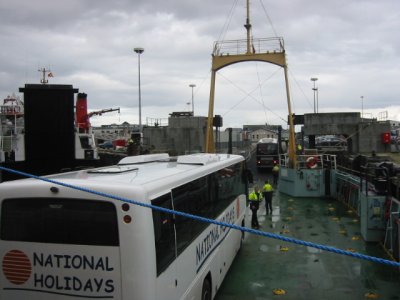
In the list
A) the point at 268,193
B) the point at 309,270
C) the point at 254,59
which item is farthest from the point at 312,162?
the point at 309,270

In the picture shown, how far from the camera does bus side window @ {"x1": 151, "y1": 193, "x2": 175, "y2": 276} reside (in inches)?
179

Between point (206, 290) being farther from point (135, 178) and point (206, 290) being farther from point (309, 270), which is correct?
point (309, 270)

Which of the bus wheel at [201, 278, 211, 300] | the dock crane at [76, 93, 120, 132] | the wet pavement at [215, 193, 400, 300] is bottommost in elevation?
the wet pavement at [215, 193, 400, 300]

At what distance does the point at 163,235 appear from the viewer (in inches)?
188

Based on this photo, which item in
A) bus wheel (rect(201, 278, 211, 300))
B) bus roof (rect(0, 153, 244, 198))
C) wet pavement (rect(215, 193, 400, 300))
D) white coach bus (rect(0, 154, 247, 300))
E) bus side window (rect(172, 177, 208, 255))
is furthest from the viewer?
wet pavement (rect(215, 193, 400, 300))

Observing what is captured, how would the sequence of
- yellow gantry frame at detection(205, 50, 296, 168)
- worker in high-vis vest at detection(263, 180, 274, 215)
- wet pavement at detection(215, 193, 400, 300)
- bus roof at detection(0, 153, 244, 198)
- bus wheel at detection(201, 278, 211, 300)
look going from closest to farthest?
1. bus roof at detection(0, 153, 244, 198)
2. bus wheel at detection(201, 278, 211, 300)
3. wet pavement at detection(215, 193, 400, 300)
4. worker in high-vis vest at detection(263, 180, 274, 215)
5. yellow gantry frame at detection(205, 50, 296, 168)

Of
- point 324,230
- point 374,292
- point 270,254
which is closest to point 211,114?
point 324,230

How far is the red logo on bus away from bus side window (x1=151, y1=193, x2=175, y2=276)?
142 centimetres

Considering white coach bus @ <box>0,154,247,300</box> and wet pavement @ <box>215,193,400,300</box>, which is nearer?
white coach bus @ <box>0,154,247,300</box>

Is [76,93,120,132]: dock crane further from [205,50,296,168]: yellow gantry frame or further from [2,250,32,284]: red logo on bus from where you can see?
[2,250,32,284]: red logo on bus

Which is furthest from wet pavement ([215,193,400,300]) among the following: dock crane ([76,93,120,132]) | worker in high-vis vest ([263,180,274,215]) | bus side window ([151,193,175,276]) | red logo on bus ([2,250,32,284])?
dock crane ([76,93,120,132])

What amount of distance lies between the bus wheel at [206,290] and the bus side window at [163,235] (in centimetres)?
177

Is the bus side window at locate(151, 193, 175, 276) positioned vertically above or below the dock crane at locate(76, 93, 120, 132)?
below

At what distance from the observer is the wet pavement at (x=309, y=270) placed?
8125 millimetres
